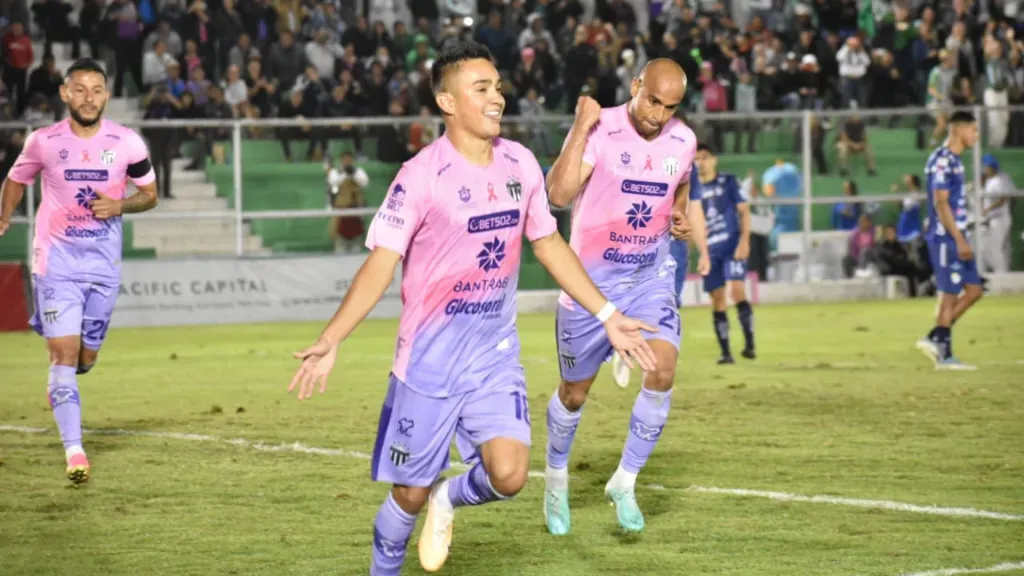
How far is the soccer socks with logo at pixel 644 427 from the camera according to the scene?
8.47m

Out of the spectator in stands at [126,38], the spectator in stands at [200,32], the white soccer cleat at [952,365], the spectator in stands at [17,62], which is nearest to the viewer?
the white soccer cleat at [952,365]

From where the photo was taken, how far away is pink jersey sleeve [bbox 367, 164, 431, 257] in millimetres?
6309

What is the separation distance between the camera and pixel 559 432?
866 centimetres

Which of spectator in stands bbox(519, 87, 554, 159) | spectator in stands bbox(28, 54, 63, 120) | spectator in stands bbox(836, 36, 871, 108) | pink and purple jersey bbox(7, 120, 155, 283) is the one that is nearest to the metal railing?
spectator in stands bbox(519, 87, 554, 159)

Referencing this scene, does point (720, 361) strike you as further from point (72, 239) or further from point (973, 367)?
point (72, 239)

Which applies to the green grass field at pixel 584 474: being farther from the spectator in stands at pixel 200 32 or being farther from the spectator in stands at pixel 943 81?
the spectator in stands at pixel 943 81

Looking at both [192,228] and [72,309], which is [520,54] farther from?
[72,309]

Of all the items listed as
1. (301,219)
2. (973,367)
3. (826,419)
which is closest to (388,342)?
(301,219)

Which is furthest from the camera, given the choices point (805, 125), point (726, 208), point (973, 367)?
point (805, 125)

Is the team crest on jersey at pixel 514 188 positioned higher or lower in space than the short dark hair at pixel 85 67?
lower

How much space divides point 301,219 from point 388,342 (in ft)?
12.1

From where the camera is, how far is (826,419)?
12.5 meters

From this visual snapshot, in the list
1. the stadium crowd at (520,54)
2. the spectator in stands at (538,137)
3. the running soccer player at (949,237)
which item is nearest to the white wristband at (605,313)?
the running soccer player at (949,237)

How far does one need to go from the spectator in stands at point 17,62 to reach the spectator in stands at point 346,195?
5.35m
